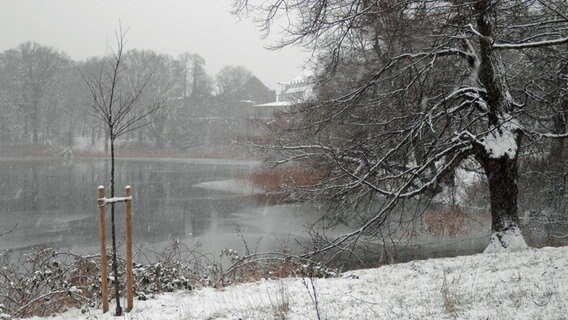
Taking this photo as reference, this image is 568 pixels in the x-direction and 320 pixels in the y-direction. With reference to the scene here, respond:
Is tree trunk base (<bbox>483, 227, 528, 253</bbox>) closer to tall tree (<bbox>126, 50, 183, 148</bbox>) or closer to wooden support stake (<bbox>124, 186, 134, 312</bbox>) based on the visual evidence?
wooden support stake (<bbox>124, 186, 134, 312</bbox>)

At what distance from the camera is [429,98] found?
10.5 metres

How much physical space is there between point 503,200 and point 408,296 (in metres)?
5.19

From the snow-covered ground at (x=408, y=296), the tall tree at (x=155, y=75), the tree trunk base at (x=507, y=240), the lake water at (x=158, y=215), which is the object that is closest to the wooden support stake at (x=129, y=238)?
the snow-covered ground at (x=408, y=296)

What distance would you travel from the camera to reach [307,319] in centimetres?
495

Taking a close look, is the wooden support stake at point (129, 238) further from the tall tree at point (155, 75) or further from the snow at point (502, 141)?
the tall tree at point (155, 75)

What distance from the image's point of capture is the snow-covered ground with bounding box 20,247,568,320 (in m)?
4.60

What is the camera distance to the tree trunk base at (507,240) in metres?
9.46

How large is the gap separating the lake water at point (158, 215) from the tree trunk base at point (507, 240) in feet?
16.4

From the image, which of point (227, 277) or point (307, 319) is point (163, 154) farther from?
point (307, 319)

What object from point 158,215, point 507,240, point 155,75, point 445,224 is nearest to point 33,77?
point 155,75

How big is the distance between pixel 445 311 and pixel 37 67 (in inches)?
2787

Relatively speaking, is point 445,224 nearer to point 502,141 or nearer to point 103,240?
point 502,141

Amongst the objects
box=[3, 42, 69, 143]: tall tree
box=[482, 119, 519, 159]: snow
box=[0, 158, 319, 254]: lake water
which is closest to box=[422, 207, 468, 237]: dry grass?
box=[0, 158, 319, 254]: lake water

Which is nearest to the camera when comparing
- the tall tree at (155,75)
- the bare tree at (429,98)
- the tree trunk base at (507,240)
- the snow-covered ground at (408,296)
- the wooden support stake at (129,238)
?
the snow-covered ground at (408,296)
